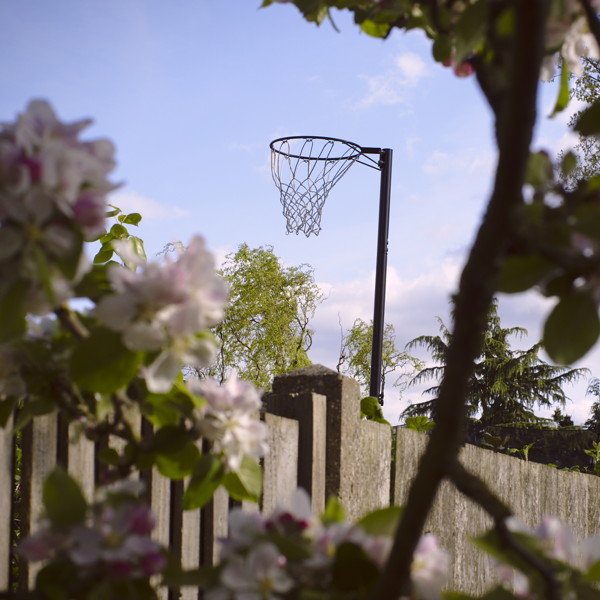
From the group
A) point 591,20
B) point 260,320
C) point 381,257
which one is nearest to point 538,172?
point 591,20

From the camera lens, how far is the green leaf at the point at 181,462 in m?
0.97

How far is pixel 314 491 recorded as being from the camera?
7.45ft

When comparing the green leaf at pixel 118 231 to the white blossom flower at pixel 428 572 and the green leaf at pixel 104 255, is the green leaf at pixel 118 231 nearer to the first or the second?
the green leaf at pixel 104 255

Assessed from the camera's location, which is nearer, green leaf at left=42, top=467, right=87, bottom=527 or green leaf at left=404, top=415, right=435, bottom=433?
green leaf at left=42, top=467, right=87, bottom=527

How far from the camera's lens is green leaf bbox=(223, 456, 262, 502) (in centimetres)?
101

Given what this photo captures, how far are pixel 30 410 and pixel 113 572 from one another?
0.34 metres

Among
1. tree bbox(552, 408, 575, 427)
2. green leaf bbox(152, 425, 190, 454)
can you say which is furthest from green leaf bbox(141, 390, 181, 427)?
tree bbox(552, 408, 575, 427)

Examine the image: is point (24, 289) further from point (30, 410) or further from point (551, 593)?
point (551, 593)

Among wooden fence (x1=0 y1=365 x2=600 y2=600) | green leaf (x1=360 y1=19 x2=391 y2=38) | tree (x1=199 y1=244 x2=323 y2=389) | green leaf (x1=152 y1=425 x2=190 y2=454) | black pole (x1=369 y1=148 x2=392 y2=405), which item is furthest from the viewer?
tree (x1=199 y1=244 x2=323 y2=389)

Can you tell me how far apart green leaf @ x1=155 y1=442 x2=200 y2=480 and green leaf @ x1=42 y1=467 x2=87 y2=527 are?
26 centimetres

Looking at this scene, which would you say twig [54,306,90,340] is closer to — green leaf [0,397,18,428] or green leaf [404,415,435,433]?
green leaf [0,397,18,428]

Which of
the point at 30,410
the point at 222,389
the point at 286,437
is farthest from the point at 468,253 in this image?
the point at 286,437

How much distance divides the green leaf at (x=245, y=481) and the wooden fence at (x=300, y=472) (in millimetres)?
154

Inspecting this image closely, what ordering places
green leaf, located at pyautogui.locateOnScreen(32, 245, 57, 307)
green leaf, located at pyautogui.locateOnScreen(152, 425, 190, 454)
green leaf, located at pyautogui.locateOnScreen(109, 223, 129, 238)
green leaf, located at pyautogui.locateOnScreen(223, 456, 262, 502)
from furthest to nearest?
green leaf, located at pyautogui.locateOnScreen(109, 223, 129, 238) → green leaf, located at pyautogui.locateOnScreen(223, 456, 262, 502) → green leaf, located at pyautogui.locateOnScreen(152, 425, 190, 454) → green leaf, located at pyautogui.locateOnScreen(32, 245, 57, 307)
